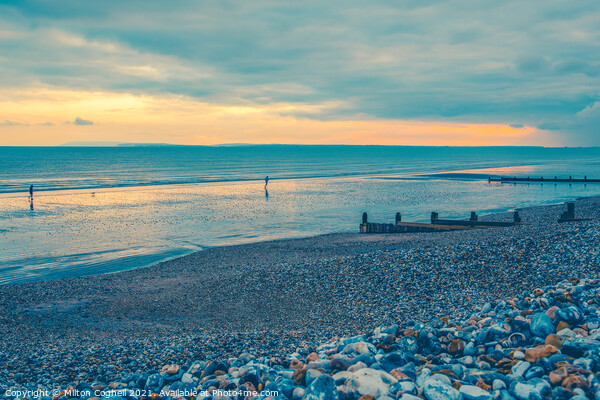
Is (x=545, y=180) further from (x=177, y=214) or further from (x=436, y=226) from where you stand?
(x=177, y=214)

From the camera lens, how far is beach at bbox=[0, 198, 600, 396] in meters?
9.56

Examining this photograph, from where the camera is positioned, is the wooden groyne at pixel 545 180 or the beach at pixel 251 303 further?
the wooden groyne at pixel 545 180

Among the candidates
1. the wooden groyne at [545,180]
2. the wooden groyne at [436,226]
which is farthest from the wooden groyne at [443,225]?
the wooden groyne at [545,180]

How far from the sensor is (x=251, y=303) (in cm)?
1450

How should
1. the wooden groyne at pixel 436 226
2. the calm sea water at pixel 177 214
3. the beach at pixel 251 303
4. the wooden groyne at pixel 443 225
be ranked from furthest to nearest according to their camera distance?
1. the wooden groyne at pixel 436 226
2. the wooden groyne at pixel 443 225
3. the calm sea water at pixel 177 214
4. the beach at pixel 251 303

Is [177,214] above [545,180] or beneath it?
beneath

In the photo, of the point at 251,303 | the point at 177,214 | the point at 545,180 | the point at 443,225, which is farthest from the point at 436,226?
the point at 545,180

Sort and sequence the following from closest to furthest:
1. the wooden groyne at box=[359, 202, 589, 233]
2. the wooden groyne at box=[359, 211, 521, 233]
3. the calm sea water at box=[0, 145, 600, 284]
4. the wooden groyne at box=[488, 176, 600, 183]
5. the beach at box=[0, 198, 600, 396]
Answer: the beach at box=[0, 198, 600, 396] → the calm sea water at box=[0, 145, 600, 284] → the wooden groyne at box=[359, 202, 589, 233] → the wooden groyne at box=[359, 211, 521, 233] → the wooden groyne at box=[488, 176, 600, 183]

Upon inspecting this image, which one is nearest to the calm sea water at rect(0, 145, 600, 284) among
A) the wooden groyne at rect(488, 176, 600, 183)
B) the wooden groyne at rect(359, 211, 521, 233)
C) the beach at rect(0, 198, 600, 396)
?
the wooden groyne at rect(488, 176, 600, 183)

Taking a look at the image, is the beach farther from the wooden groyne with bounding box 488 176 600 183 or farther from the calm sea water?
the wooden groyne with bounding box 488 176 600 183

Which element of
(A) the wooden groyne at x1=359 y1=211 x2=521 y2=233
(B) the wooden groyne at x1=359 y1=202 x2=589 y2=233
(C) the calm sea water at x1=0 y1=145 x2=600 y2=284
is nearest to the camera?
(C) the calm sea water at x1=0 y1=145 x2=600 y2=284

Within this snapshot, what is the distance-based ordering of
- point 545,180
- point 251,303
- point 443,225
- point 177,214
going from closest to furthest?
point 251,303 < point 443,225 < point 177,214 < point 545,180

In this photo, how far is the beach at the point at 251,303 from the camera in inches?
376

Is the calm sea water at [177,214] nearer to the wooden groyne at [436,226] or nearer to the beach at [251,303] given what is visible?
the wooden groyne at [436,226]
